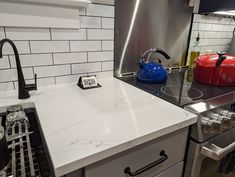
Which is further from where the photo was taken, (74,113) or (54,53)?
(54,53)

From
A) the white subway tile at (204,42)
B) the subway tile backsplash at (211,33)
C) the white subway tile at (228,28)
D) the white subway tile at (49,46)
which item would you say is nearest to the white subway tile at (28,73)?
the white subway tile at (49,46)

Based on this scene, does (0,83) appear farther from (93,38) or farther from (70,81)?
(93,38)

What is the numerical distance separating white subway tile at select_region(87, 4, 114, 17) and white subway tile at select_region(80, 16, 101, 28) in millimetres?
27

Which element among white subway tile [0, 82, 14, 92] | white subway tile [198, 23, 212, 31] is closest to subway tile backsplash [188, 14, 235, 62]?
white subway tile [198, 23, 212, 31]

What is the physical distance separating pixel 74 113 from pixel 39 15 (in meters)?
0.53

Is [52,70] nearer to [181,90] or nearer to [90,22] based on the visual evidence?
[90,22]

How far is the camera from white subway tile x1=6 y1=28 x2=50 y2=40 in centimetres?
88

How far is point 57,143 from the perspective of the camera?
21.5 inches

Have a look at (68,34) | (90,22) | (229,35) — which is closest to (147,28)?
(90,22)

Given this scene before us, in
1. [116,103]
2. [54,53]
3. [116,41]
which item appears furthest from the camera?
[116,41]

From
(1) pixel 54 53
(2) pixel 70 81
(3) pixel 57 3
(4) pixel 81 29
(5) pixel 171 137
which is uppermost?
(3) pixel 57 3

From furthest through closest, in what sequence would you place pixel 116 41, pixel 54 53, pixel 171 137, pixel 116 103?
pixel 116 41 → pixel 54 53 → pixel 116 103 → pixel 171 137

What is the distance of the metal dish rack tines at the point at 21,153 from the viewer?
20.3 inches

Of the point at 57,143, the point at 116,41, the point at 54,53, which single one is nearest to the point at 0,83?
the point at 54,53
